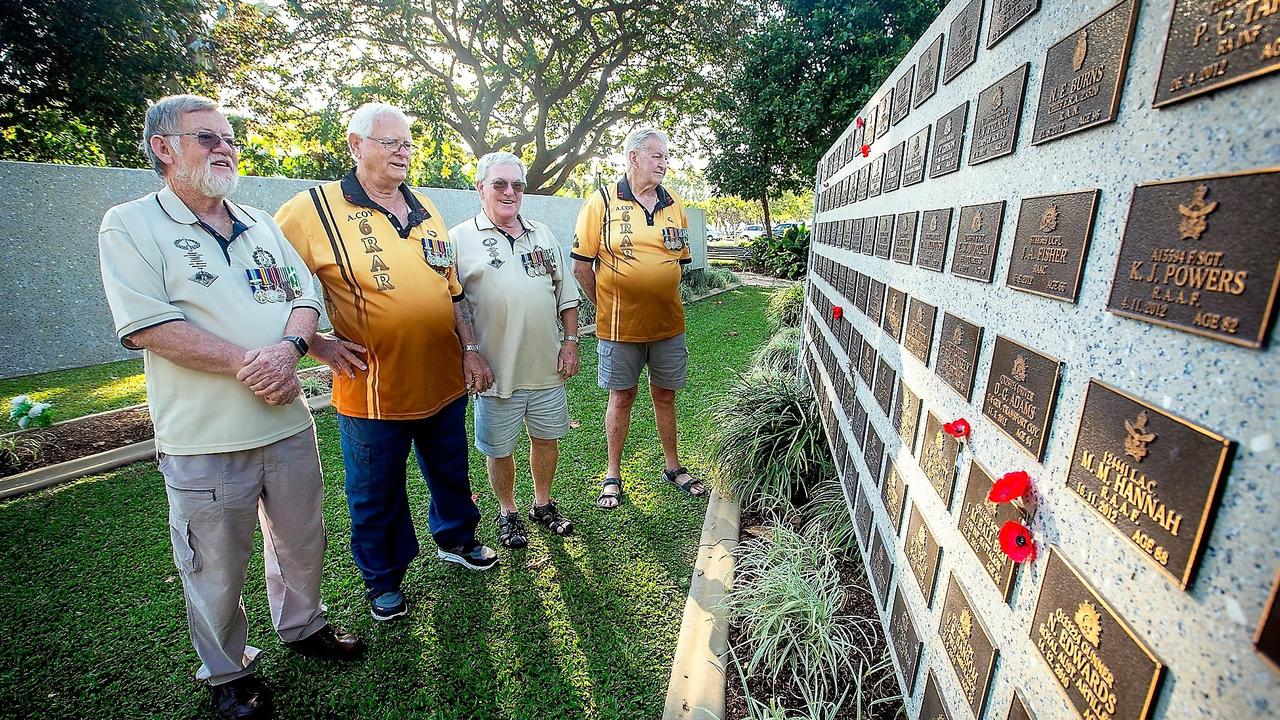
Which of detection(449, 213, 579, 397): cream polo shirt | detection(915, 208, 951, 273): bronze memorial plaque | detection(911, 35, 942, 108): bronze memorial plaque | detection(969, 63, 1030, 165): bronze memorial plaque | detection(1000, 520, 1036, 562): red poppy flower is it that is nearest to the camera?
detection(1000, 520, 1036, 562): red poppy flower

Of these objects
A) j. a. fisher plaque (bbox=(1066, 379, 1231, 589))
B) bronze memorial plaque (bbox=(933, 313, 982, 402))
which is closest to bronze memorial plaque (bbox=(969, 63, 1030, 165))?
bronze memorial plaque (bbox=(933, 313, 982, 402))

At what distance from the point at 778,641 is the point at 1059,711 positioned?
1453mm

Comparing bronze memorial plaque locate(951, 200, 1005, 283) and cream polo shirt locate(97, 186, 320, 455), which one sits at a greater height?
bronze memorial plaque locate(951, 200, 1005, 283)

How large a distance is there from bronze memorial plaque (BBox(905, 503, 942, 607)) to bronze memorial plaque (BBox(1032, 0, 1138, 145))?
Result: 1010mm

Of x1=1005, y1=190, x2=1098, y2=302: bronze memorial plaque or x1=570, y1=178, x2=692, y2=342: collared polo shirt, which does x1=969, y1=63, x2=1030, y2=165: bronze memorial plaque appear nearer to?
x1=1005, y1=190, x2=1098, y2=302: bronze memorial plaque

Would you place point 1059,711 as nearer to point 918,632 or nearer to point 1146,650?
point 1146,650

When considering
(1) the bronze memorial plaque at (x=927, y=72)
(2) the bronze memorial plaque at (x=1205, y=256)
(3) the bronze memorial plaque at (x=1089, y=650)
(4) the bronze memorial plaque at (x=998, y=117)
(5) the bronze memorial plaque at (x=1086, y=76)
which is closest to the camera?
(2) the bronze memorial plaque at (x=1205, y=256)

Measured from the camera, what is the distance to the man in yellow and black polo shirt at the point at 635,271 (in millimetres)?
3260

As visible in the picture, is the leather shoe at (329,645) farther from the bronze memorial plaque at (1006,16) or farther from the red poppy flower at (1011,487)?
the bronze memorial plaque at (1006,16)

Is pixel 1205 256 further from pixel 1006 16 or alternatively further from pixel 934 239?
pixel 934 239

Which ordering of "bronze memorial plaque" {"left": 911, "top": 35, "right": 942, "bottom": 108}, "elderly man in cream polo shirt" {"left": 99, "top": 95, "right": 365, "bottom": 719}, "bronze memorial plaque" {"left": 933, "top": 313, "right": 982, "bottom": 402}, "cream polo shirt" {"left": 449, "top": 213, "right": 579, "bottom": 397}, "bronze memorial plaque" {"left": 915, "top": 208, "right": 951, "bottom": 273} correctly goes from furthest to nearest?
"cream polo shirt" {"left": 449, "top": 213, "right": 579, "bottom": 397}
"bronze memorial plaque" {"left": 911, "top": 35, "right": 942, "bottom": 108}
"elderly man in cream polo shirt" {"left": 99, "top": 95, "right": 365, "bottom": 719}
"bronze memorial plaque" {"left": 915, "top": 208, "right": 951, "bottom": 273}
"bronze memorial plaque" {"left": 933, "top": 313, "right": 982, "bottom": 402}

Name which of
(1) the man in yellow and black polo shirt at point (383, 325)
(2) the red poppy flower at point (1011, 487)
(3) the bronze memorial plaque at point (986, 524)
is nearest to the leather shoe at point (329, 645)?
(1) the man in yellow and black polo shirt at point (383, 325)

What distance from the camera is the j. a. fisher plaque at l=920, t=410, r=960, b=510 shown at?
143 centimetres

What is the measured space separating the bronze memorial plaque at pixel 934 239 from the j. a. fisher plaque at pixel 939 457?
0.45 meters
